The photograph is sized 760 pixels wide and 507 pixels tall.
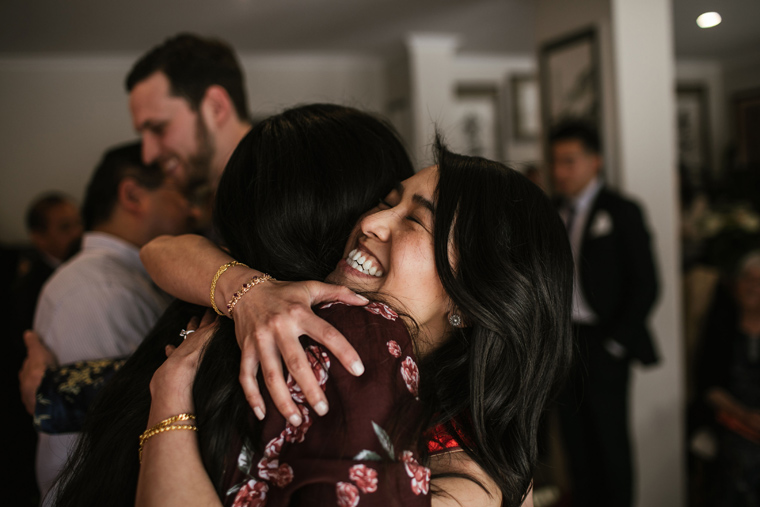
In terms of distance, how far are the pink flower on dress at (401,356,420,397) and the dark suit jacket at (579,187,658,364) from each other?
6.72ft

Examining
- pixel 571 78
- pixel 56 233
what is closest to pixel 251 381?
pixel 571 78

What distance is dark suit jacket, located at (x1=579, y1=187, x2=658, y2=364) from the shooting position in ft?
8.51

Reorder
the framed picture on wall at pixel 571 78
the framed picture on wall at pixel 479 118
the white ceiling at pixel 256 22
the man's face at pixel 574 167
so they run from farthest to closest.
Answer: the framed picture on wall at pixel 479 118
the white ceiling at pixel 256 22
the framed picture on wall at pixel 571 78
the man's face at pixel 574 167

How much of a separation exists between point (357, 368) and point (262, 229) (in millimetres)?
359

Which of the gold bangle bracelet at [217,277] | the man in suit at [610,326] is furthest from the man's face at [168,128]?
the man in suit at [610,326]

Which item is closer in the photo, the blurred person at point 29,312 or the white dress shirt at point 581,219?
the blurred person at point 29,312

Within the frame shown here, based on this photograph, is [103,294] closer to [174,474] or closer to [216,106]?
[216,106]

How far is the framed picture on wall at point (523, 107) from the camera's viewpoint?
6.54m

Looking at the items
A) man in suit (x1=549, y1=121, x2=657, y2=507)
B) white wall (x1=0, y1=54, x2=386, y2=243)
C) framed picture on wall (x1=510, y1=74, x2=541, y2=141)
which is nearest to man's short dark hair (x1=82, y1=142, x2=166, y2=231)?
man in suit (x1=549, y1=121, x2=657, y2=507)

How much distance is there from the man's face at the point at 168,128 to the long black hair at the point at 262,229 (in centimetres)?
59

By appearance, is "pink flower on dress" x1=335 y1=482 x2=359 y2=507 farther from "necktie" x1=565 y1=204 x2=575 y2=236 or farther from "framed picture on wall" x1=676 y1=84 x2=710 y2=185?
"necktie" x1=565 y1=204 x2=575 y2=236

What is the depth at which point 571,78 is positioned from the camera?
11.0 feet

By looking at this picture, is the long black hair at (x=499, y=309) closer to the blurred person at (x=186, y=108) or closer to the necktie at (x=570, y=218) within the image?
the blurred person at (x=186, y=108)

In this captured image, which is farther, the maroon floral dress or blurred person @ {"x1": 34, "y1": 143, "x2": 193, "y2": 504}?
blurred person @ {"x1": 34, "y1": 143, "x2": 193, "y2": 504}
